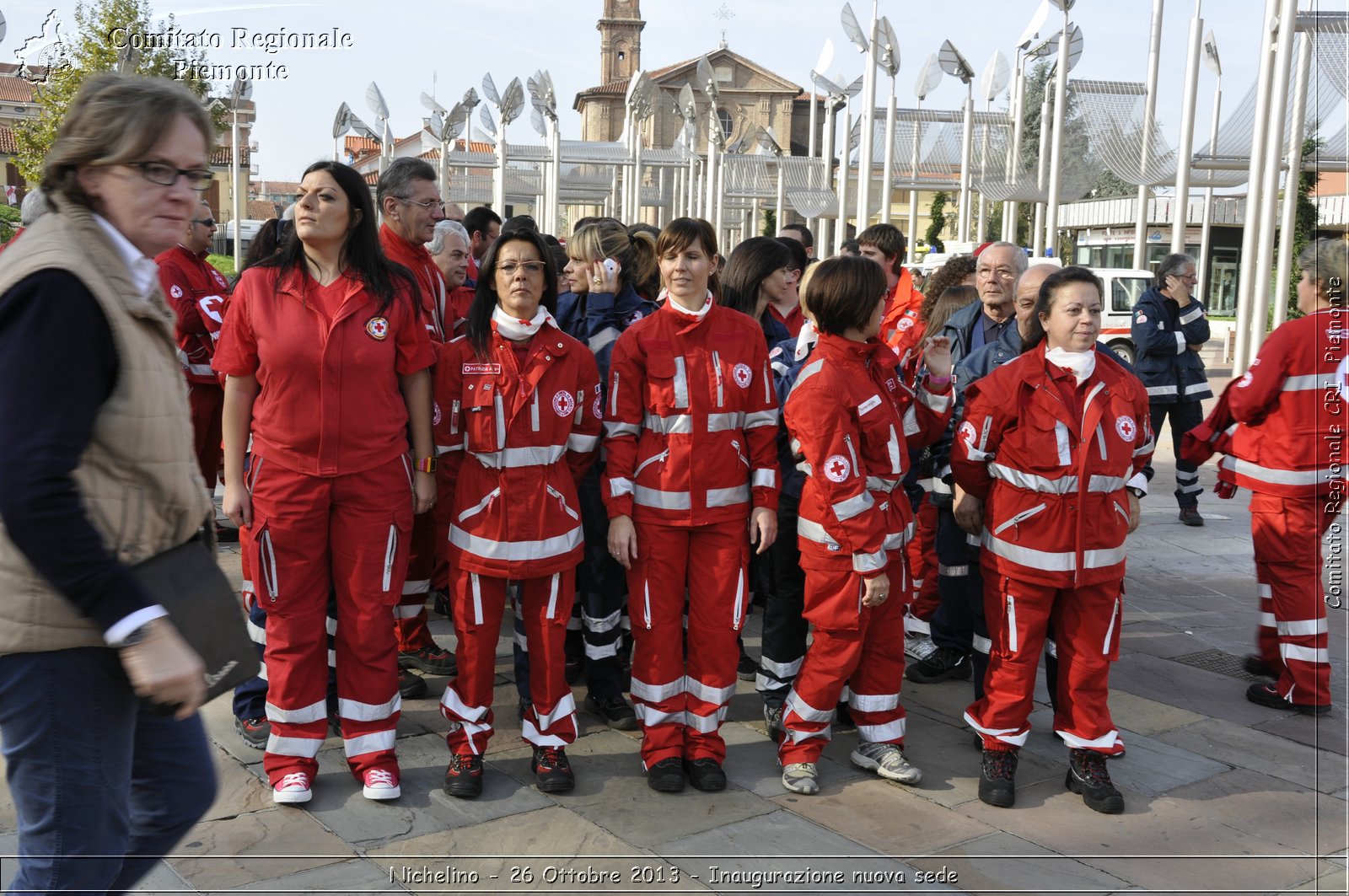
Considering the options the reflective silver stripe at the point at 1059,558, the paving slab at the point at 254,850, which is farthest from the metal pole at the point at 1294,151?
the paving slab at the point at 254,850

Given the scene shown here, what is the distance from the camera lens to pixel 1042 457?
439 cm

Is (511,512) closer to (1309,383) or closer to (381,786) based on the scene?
(381,786)

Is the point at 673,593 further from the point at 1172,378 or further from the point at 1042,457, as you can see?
the point at 1172,378

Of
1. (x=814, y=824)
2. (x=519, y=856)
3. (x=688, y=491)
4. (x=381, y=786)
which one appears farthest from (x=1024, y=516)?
(x=381, y=786)

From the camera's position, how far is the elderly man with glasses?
6551 mm

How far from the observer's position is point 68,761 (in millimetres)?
2211

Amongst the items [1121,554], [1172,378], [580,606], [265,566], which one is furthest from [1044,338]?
[1172,378]

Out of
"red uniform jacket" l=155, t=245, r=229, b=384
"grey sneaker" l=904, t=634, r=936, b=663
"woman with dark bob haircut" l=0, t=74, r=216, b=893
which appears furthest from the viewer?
"red uniform jacket" l=155, t=245, r=229, b=384

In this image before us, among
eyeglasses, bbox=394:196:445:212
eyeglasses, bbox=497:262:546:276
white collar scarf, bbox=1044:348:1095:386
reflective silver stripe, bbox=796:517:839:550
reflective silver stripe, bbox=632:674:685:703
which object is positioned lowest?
reflective silver stripe, bbox=632:674:685:703

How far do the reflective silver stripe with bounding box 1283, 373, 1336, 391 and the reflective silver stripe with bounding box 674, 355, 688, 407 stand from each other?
9.45 feet

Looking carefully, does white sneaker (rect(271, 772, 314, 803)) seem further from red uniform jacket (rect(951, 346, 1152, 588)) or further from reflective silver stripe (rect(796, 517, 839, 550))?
red uniform jacket (rect(951, 346, 1152, 588))

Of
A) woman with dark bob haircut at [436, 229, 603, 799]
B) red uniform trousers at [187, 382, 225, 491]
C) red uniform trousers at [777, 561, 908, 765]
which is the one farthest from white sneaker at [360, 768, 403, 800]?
red uniform trousers at [187, 382, 225, 491]

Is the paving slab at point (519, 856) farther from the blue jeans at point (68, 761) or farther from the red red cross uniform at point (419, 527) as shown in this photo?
the red red cross uniform at point (419, 527)

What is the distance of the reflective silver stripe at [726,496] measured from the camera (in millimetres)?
4434
